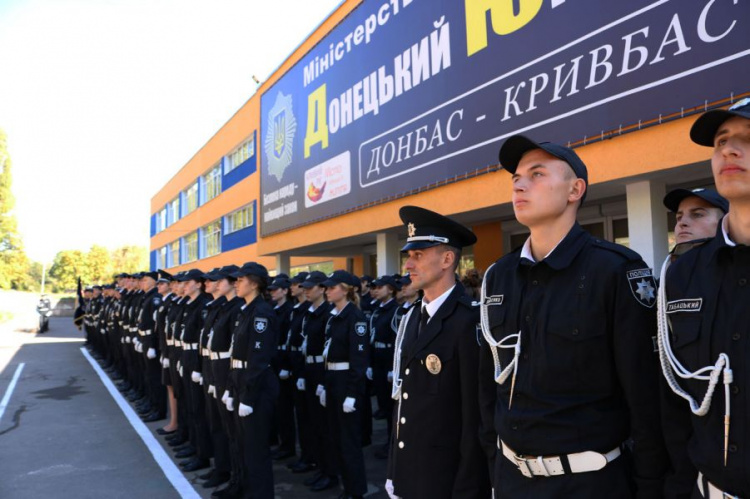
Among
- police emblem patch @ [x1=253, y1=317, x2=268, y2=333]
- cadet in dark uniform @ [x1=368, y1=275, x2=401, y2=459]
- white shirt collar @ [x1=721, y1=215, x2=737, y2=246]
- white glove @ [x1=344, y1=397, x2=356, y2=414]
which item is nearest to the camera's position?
white shirt collar @ [x1=721, y1=215, x2=737, y2=246]

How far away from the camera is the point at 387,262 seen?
1342cm

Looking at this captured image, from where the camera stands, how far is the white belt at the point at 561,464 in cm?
200

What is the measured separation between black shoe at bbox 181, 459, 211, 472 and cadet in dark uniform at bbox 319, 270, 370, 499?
1.69 meters

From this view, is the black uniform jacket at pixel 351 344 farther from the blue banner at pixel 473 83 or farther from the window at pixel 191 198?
the window at pixel 191 198

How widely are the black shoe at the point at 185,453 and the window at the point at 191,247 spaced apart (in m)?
28.4

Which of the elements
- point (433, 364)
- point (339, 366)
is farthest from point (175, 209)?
point (433, 364)

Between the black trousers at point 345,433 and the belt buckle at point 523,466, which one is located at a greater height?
the belt buckle at point 523,466

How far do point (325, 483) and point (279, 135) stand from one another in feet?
43.7

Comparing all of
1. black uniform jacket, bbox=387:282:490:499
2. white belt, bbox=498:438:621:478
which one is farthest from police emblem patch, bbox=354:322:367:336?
white belt, bbox=498:438:621:478

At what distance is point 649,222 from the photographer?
23.5ft

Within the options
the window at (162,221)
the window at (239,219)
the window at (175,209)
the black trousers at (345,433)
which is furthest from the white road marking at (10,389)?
the window at (162,221)

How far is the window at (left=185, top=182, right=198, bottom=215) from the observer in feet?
113

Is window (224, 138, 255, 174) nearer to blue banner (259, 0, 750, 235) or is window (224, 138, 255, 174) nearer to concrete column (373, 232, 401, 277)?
blue banner (259, 0, 750, 235)

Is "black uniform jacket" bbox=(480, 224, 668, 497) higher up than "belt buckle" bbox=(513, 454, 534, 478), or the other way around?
"black uniform jacket" bbox=(480, 224, 668, 497)
